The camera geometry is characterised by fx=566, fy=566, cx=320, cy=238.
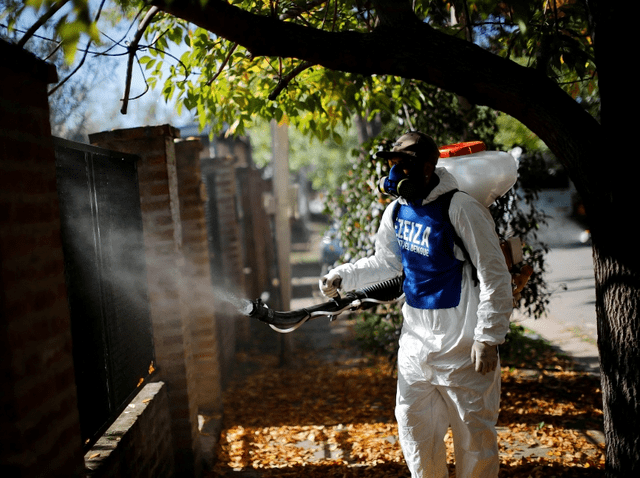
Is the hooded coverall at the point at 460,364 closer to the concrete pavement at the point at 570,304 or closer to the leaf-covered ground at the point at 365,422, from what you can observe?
the leaf-covered ground at the point at 365,422

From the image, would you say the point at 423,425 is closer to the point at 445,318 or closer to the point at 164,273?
the point at 445,318

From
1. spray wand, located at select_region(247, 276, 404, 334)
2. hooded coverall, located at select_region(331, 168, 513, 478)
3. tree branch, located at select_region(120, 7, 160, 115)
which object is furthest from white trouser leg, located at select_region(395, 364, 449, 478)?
tree branch, located at select_region(120, 7, 160, 115)

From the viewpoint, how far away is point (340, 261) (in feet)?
20.9

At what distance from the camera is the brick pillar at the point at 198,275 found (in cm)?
542

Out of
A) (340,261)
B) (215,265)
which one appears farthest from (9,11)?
(215,265)

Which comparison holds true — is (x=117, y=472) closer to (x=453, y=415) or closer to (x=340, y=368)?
(x=453, y=415)

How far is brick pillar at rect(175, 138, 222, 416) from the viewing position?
5422mm

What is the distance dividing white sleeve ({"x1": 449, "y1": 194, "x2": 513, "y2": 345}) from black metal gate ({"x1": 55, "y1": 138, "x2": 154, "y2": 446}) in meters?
2.01

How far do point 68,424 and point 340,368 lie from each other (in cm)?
568

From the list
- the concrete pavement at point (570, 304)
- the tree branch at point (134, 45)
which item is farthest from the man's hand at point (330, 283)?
the concrete pavement at point (570, 304)

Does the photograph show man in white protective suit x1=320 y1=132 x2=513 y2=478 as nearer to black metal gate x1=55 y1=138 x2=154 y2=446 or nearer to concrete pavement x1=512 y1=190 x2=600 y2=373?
black metal gate x1=55 y1=138 x2=154 y2=446

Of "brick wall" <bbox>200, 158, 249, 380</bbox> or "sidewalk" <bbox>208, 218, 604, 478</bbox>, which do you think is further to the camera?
"brick wall" <bbox>200, 158, 249, 380</bbox>

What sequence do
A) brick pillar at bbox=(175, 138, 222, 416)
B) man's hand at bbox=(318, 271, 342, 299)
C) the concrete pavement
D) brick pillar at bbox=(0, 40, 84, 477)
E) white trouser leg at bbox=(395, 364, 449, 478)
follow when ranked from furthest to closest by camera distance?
the concrete pavement → brick pillar at bbox=(175, 138, 222, 416) → man's hand at bbox=(318, 271, 342, 299) → white trouser leg at bbox=(395, 364, 449, 478) → brick pillar at bbox=(0, 40, 84, 477)

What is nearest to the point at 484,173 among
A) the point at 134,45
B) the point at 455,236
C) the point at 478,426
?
the point at 455,236
